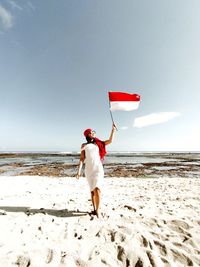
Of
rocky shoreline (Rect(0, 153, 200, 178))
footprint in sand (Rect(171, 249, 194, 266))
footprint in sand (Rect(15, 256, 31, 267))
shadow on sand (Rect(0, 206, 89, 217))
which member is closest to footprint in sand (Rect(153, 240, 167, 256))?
footprint in sand (Rect(171, 249, 194, 266))

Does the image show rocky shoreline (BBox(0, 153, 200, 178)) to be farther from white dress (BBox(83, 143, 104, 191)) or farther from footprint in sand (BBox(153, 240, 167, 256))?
footprint in sand (BBox(153, 240, 167, 256))

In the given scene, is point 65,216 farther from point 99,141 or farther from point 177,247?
point 177,247

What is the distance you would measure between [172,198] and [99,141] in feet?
13.8

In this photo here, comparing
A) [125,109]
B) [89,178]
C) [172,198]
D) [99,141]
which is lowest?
[172,198]

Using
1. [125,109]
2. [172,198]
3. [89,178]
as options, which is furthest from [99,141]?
[172,198]

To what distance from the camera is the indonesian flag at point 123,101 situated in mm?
5896

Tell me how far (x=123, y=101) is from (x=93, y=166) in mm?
2784

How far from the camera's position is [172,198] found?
21.6ft

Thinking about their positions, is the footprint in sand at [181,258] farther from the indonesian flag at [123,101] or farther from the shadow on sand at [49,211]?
the indonesian flag at [123,101]

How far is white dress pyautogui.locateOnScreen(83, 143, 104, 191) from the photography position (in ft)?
14.3

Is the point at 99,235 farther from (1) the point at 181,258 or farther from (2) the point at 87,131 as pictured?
(2) the point at 87,131

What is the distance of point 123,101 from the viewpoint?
19.7 feet

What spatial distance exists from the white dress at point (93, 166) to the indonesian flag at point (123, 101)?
2.04 meters

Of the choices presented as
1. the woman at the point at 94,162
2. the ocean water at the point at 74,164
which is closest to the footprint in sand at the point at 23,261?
the woman at the point at 94,162
